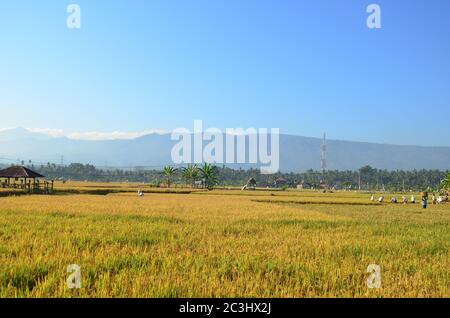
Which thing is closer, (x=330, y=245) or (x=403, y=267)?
(x=403, y=267)

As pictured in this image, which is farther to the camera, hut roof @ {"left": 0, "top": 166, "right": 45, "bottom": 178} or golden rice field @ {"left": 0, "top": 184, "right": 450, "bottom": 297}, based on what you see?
hut roof @ {"left": 0, "top": 166, "right": 45, "bottom": 178}

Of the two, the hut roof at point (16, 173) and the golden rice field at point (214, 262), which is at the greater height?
the hut roof at point (16, 173)

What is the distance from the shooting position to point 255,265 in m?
7.59

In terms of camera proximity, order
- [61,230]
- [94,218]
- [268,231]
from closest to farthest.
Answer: [61,230] < [268,231] < [94,218]

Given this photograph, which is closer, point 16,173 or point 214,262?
point 214,262

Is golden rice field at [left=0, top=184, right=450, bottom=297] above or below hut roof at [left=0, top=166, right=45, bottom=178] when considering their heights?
below

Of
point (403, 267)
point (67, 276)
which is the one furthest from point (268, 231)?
point (67, 276)

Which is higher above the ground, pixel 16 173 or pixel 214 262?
pixel 16 173

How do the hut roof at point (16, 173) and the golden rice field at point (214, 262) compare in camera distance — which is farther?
the hut roof at point (16, 173)

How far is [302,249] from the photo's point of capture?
31.8 feet
